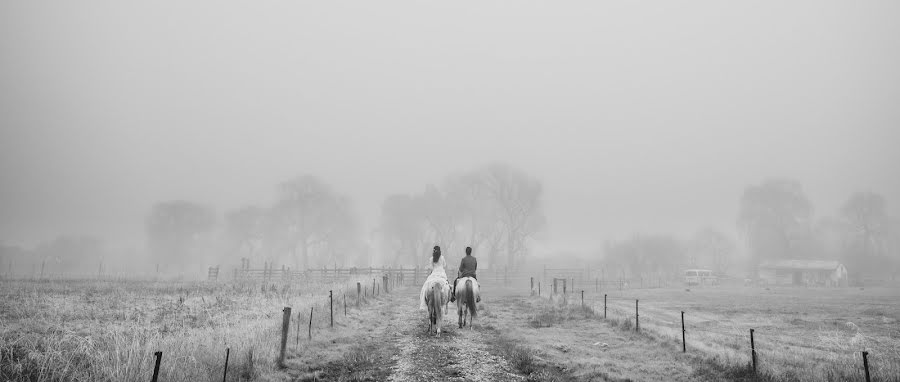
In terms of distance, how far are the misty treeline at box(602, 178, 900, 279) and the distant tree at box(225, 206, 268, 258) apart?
60555 millimetres

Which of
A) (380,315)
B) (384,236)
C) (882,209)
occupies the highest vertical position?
(882,209)

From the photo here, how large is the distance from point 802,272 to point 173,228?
341 feet

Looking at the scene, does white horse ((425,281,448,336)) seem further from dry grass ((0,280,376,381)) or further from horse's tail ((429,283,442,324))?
dry grass ((0,280,376,381))

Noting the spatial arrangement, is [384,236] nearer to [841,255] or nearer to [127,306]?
[127,306]

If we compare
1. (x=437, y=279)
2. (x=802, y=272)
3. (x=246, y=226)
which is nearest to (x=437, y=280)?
(x=437, y=279)

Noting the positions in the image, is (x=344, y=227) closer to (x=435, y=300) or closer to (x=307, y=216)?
(x=307, y=216)

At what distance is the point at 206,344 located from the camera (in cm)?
924

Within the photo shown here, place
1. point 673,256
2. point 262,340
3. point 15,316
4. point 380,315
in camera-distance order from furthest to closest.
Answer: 1. point 673,256
2. point 380,315
3. point 15,316
4. point 262,340

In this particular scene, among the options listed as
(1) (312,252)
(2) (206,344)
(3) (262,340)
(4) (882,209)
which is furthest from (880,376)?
(4) (882,209)

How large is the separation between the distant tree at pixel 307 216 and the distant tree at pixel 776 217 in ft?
216

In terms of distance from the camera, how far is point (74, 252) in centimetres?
8969

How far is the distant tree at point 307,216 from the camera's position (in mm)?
67812

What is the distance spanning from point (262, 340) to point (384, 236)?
61.4 meters

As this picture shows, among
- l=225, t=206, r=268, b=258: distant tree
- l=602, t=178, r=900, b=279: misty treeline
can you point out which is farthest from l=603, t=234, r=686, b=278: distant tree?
l=225, t=206, r=268, b=258: distant tree
